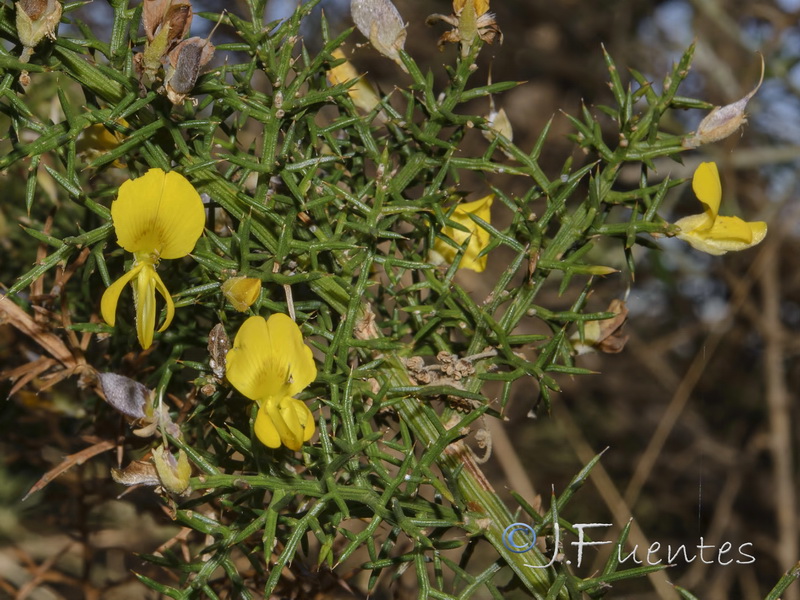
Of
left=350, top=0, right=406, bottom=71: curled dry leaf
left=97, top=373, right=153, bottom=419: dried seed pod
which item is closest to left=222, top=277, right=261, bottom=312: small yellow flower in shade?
left=97, top=373, right=153, bottom=419: dried seed pod

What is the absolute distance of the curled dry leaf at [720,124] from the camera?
1.69ft

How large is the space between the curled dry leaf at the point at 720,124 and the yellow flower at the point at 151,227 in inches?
13.2

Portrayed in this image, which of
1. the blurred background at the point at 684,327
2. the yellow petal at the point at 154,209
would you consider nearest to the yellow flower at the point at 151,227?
the yellow petal at the point at 154,209

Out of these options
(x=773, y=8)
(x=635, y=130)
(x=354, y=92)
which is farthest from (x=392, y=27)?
(x=773, y=8)

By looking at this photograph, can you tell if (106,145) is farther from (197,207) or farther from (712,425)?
(712,425)

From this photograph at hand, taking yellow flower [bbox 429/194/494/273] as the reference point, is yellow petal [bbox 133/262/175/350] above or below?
above

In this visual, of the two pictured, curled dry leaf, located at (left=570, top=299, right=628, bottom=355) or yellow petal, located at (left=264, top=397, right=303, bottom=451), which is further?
curled dry leaf, located at (left=570, top=299, right=628, bottom=355)

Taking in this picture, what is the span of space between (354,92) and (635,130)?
0.20 metres

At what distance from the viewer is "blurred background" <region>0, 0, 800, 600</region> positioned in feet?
5.03

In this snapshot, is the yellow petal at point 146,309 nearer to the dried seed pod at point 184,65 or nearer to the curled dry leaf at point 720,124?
the dried seed pod at point 184,65

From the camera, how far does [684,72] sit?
1.72 ft

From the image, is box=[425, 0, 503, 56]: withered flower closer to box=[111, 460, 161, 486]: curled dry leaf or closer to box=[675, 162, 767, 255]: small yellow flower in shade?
box=[675, 162, 767, 255]: small yellow flower in shade

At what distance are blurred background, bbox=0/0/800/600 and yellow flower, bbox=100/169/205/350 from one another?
94 centimetres

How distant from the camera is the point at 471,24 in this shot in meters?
0.50
